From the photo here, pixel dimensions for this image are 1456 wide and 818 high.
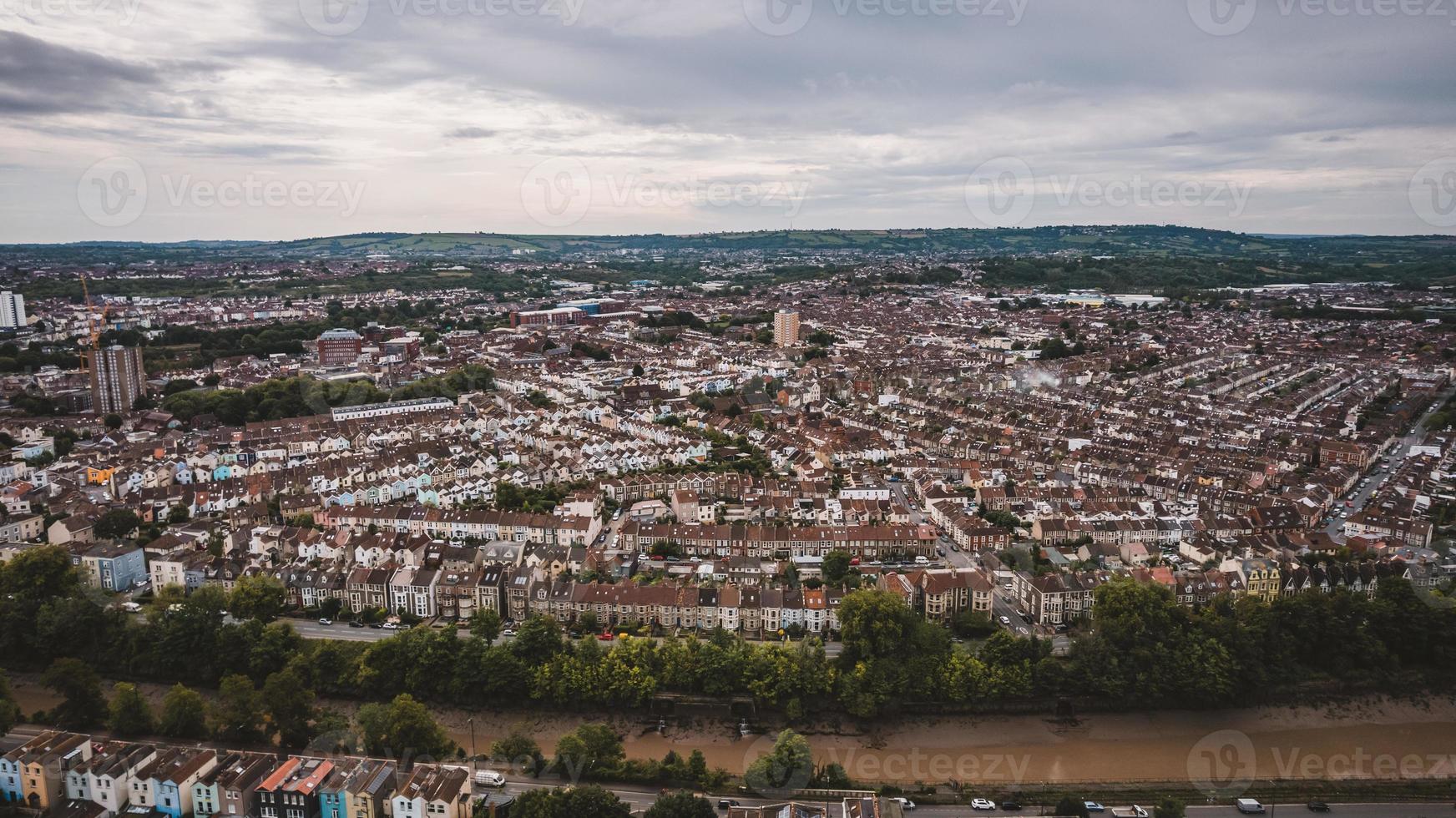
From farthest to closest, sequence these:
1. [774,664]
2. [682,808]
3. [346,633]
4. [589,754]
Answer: [346,633], [774,664], [589,754], [682,808]

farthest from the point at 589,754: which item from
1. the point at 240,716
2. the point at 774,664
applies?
the point at 240,716

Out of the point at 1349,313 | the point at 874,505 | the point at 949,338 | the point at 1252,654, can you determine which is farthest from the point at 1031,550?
the point at 1349,313

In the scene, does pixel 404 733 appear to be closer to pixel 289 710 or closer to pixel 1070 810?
pixel 289 710

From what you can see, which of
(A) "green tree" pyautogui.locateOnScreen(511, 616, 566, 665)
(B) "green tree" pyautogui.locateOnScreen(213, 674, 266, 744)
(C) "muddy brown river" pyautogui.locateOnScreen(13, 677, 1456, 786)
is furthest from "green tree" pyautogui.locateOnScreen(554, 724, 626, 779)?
(B) "green tree" pyautogui.locateOnScreen(213, 674, 266, 744)

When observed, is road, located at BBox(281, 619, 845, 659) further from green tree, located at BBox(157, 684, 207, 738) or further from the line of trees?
green tree, located at BBox(157, 684, 207, 738)

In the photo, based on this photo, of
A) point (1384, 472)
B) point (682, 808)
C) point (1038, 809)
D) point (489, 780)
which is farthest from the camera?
point (1384, 472)

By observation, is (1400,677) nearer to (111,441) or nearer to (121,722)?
(121,722)

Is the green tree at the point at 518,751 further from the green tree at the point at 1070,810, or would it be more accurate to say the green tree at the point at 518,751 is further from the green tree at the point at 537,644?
the green tree at the point at 1070,810
